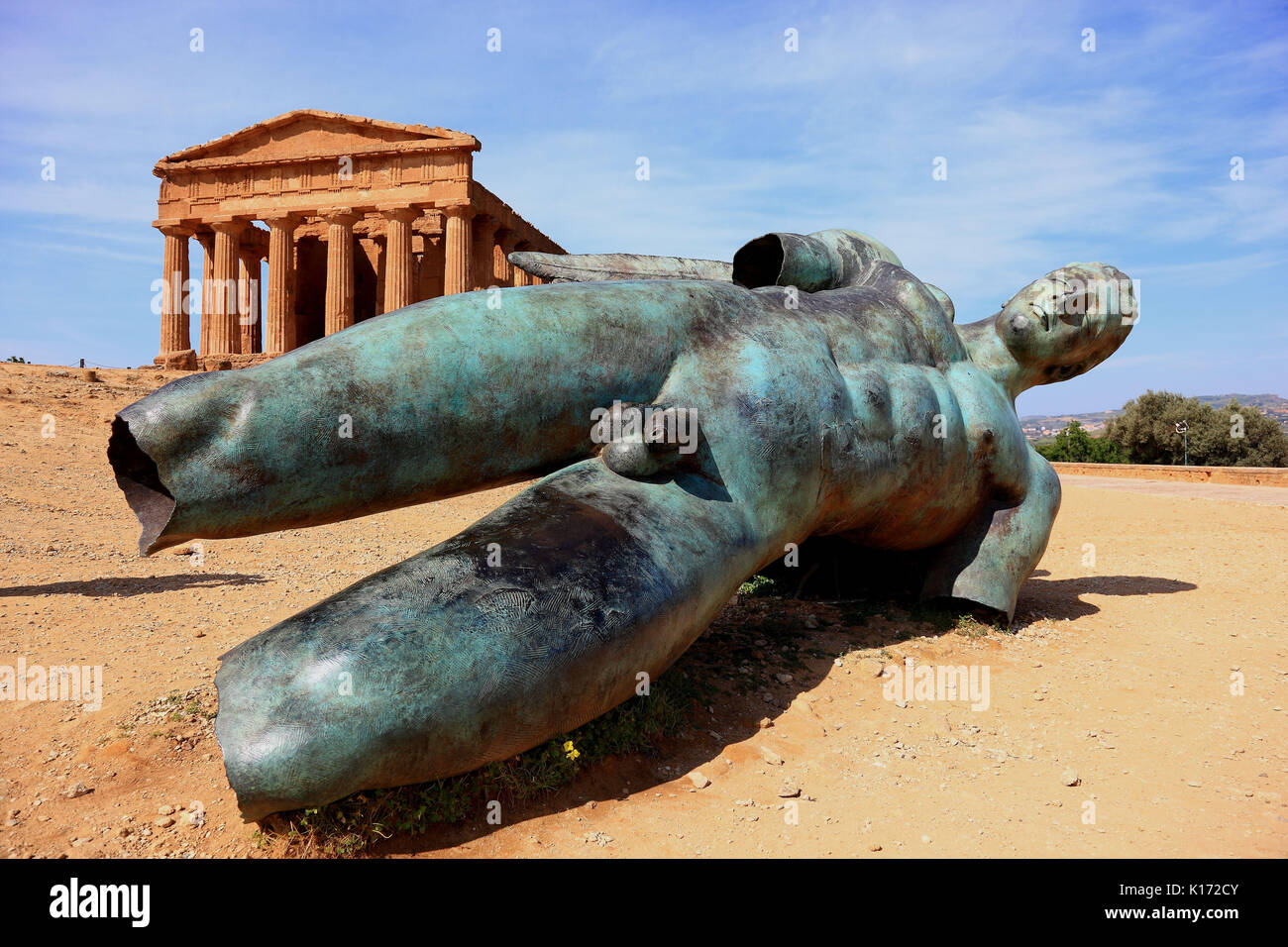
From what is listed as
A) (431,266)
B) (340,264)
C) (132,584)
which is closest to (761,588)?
(132,584)

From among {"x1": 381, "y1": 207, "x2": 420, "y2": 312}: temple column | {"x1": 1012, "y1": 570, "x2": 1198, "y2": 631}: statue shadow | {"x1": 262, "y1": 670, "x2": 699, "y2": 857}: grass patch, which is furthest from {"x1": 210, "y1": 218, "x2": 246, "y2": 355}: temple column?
{"x1": 262, "y1": 670, "x2": 699, "y2": 857}: grass patch

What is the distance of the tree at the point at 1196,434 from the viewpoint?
32625 millimetres

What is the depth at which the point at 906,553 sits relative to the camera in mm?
5473

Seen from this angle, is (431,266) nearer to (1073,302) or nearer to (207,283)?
(207,283)

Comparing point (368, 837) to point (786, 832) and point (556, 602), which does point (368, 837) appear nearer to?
point (556, 602)

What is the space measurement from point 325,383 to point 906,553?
146 inches

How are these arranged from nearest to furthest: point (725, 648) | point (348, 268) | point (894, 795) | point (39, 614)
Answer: point (894, 795) < point (725, 648) < point (39, 614) < point (348, 268)

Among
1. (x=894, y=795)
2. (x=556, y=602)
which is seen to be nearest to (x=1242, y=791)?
(x=894, y=795)

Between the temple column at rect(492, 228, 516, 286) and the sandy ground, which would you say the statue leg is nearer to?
the sandy ground

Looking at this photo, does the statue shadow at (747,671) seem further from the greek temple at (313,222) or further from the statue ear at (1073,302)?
the greek temple at (313,222)

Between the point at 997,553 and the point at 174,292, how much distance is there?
3103cm

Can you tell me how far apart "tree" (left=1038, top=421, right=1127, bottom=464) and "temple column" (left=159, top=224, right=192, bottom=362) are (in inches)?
1303

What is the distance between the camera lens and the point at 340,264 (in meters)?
27.4

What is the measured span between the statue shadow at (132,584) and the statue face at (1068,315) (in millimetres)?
5426
